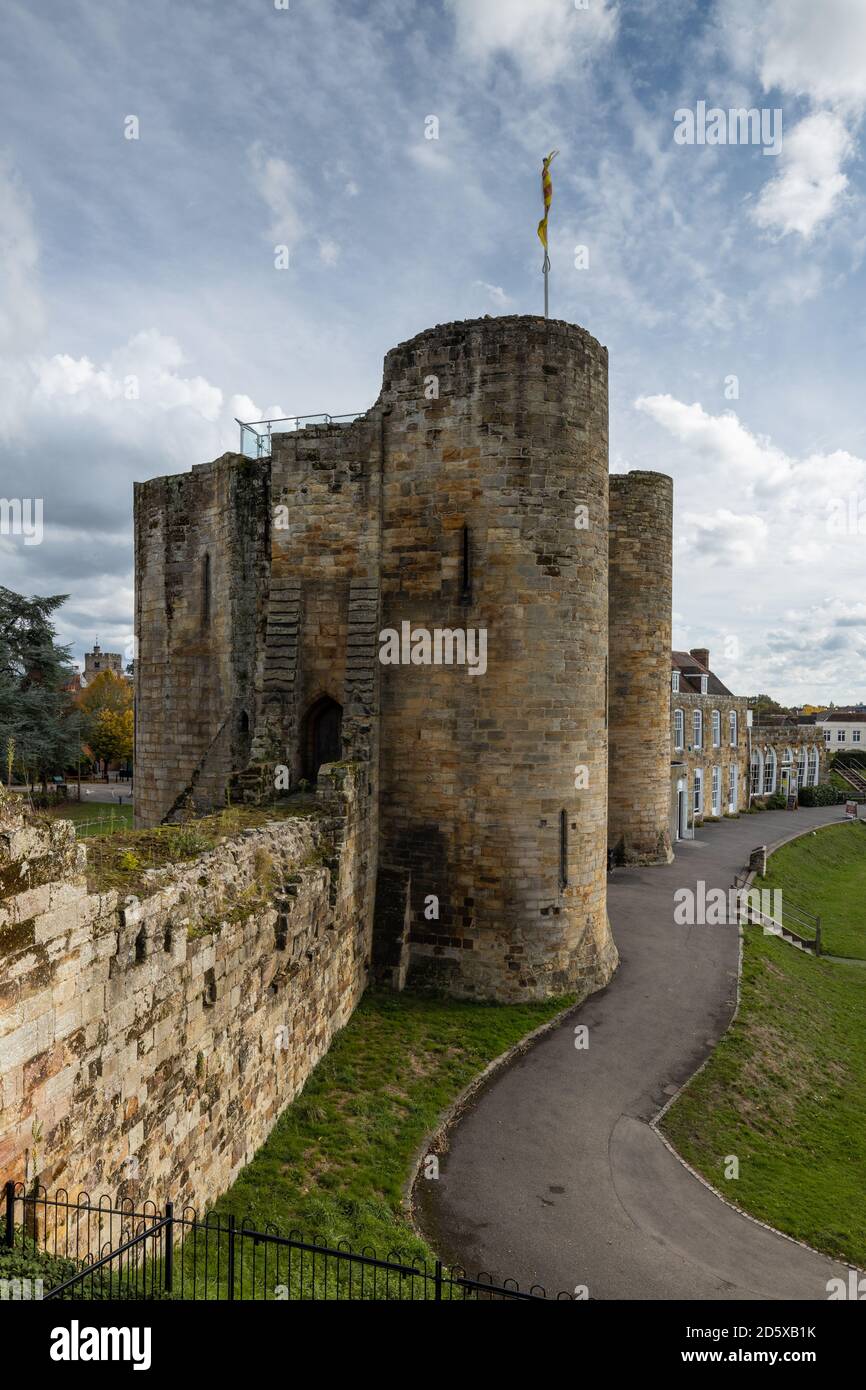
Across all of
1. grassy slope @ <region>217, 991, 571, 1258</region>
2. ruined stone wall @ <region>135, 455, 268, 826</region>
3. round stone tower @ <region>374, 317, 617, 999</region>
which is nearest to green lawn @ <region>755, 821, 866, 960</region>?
round stone tower @ <region>374, 317, 617, 999</region>

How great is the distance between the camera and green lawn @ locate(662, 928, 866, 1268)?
10.1m

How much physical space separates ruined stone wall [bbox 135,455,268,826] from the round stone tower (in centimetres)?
445

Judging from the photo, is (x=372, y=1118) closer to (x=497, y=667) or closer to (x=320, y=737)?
(x=497, y=667)

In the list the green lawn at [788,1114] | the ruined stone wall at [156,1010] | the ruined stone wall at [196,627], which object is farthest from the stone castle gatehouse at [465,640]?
the ruined stone wall at [156,1010]

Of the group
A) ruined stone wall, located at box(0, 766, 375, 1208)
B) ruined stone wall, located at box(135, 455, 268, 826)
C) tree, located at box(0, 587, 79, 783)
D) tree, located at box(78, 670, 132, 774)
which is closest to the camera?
ruined stone wall, located at box(0, 766, 375, 1208)

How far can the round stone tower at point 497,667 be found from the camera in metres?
15.1

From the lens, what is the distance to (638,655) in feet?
89.1

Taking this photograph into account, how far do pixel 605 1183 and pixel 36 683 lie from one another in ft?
123

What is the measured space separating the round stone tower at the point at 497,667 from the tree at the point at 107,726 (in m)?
31.4

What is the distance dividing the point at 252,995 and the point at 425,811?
6711 mm

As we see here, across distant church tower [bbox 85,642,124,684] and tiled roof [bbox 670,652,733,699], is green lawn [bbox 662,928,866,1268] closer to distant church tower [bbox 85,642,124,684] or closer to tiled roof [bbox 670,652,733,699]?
tiled roof [bbox 670,652,733,699]

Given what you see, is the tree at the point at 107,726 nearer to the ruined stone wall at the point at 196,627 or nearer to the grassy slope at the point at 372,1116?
the ruined stone wall at the point at 196,627

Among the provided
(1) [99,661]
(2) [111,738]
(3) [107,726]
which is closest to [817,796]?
(2) [111,738]
